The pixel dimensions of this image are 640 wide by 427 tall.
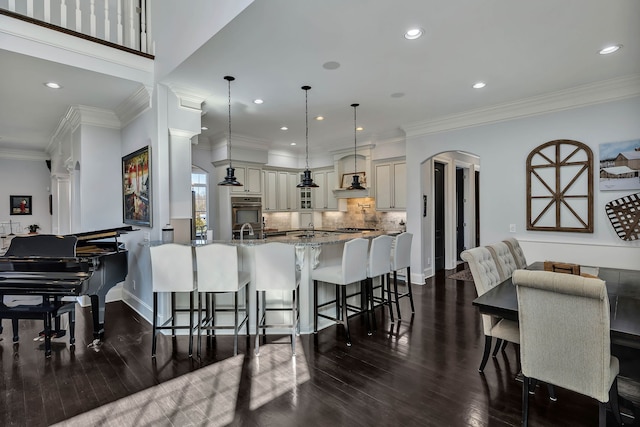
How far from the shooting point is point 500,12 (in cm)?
249

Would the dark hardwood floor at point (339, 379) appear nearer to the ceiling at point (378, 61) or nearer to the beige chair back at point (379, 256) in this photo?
the beige chair back at point (379, 256)

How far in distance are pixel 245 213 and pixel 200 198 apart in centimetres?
105

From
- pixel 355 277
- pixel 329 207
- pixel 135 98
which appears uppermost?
pixel 135 98

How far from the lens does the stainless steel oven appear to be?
660 cm

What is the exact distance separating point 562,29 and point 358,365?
3473 mm

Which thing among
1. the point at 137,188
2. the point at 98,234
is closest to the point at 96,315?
the point at 98,234

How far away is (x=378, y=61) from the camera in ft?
10.8

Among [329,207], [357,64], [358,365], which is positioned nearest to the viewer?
[358,365]

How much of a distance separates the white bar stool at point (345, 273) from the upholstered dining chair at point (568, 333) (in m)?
1.69

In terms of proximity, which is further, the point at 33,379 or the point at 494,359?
the point at 494,359

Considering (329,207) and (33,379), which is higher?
(329,207)

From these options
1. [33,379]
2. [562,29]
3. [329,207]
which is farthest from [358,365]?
[329,207]

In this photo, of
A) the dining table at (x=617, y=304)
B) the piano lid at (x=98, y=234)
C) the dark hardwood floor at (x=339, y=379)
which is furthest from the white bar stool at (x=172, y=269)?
the dining table at (x=617, y=304)

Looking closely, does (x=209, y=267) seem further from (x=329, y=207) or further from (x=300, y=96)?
(x=329, y=207)
